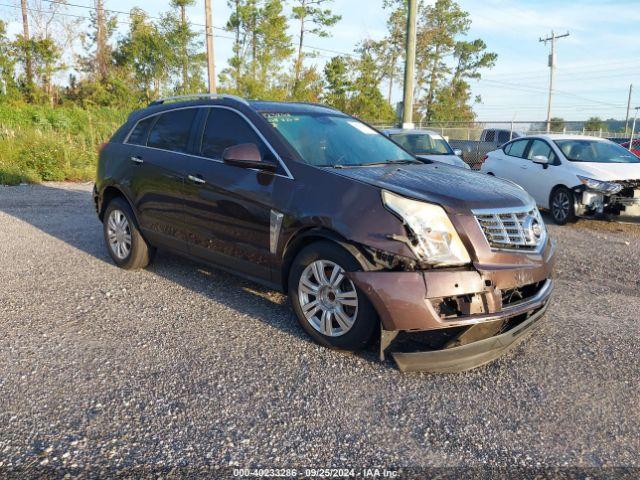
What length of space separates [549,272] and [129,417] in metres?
2.85

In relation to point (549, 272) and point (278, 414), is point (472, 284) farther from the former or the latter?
point (278, 414)

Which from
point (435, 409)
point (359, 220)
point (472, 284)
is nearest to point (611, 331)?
point (472, 284)

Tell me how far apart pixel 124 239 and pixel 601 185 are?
Answer: 7140 millimetres

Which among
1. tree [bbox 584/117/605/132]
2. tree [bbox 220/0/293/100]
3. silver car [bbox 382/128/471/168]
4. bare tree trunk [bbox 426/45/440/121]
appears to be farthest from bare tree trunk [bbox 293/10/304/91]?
silver car [bbox 382/128/471/168]

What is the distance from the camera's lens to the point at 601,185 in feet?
27.3

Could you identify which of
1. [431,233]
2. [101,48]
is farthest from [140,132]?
[101,48]

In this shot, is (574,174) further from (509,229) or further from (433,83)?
(433,83)

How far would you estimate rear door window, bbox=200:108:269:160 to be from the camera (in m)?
4.25

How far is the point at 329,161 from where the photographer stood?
3990mm

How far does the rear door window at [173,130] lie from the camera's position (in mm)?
4836

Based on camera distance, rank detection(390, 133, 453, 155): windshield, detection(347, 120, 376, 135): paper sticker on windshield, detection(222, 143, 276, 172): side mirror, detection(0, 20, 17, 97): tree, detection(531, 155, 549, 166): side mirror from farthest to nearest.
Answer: detection(0, 20, 17, 97): tree → detection(390, 133, 453, 155): windshield → detection(531, 155, 549, 166): side mirror → detection(347, 120, 376, 135): paper sticker on windshield → detection(222, 143, 276, 172): side mirror

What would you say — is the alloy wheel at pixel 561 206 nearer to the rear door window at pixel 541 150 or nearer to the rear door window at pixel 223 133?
the rear door window at pixel 541 150

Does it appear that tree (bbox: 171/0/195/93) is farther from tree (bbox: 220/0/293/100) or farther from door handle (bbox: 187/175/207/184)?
door handle (bbox: 187/175/207/184)

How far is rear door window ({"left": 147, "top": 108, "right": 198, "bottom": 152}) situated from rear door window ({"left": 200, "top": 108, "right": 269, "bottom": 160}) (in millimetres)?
281
